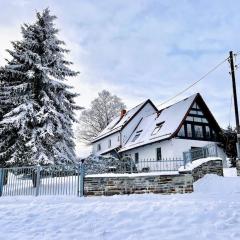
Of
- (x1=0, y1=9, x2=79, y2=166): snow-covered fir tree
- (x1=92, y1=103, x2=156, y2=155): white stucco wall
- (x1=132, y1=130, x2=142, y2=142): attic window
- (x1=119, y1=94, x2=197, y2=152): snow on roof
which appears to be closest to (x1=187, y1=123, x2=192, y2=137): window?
(x1=119, y1=94, x2=197, y2=152): snow on roof

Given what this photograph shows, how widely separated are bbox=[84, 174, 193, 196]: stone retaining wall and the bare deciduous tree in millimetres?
31159

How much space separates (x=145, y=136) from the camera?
3069 cm

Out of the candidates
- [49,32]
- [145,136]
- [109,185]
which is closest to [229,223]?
[109,185]

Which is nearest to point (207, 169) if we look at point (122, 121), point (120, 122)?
point (122, 121)

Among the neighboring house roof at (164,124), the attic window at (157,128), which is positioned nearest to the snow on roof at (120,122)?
the neighboring house roof at (164,124)

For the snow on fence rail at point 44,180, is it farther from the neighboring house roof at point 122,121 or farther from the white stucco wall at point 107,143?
the white stucco wall at point 107,143

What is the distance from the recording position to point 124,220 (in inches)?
350

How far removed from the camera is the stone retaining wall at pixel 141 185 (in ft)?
44.1

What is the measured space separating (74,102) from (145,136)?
1125 cm

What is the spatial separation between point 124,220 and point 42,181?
668cm

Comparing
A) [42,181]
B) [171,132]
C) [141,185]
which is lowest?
[141,185]

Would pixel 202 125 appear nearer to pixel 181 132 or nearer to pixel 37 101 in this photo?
pixel 181 132

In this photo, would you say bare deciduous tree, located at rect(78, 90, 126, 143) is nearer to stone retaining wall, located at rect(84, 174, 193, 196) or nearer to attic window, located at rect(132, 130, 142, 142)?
attic window, located at rect(132, 130, 142, 142)

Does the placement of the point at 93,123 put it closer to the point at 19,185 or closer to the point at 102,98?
the point at 102,98
